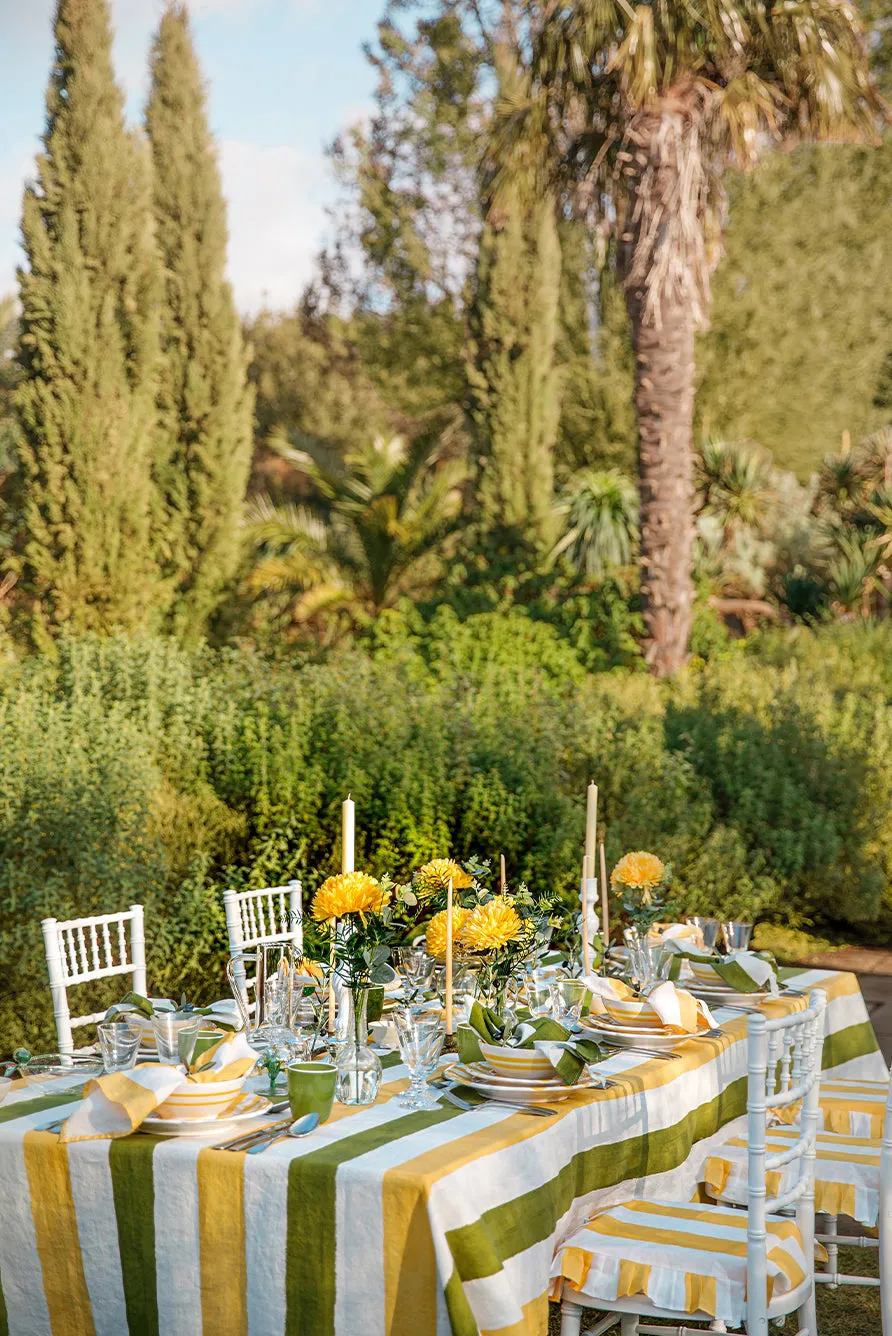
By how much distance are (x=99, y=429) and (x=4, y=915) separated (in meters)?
5.16

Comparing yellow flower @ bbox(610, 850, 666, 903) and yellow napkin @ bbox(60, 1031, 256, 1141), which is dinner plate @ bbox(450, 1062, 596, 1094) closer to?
yellow napkin @ bbox(60, 1031, 256, 1141)

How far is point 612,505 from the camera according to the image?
15.3m

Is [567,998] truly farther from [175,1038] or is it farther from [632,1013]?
[175,1038]

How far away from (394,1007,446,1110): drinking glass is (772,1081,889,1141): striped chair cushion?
1.30 meters

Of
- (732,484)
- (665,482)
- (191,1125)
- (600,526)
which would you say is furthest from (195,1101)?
(732,484)

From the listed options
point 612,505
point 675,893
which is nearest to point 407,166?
point 612,505

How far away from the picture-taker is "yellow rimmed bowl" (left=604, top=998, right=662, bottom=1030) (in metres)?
3.35

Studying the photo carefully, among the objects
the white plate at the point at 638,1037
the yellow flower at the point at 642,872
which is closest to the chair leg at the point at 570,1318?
the white plate at the point at 638,1037

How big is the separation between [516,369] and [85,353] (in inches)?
191

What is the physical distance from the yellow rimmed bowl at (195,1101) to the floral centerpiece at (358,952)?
0.27m

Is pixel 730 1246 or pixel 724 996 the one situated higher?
pixel 724 996

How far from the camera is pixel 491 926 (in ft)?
9.64

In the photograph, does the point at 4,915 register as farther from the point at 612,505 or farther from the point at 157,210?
the point at 612,505

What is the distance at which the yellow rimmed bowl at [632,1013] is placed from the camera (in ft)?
11.0
